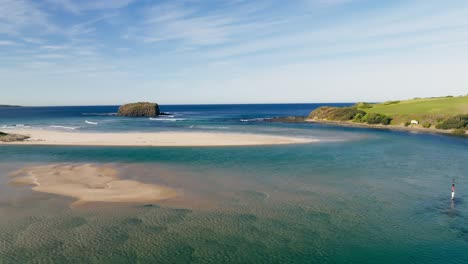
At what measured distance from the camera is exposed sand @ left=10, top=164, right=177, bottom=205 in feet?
90.8

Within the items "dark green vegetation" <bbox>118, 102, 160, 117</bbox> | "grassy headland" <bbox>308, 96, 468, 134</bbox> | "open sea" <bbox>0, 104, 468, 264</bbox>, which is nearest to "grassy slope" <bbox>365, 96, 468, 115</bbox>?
"grassy headland" <bbox>308, 96, 468, 134</bbox>

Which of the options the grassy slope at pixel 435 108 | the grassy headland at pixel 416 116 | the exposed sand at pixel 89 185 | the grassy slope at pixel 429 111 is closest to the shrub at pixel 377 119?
the grassy headland at pixel 416 116

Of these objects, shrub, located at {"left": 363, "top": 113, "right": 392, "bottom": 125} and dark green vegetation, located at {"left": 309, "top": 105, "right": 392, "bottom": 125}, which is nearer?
shrub, located at {"left": 363, "top": 113, "right": 392, "bottom": 125}

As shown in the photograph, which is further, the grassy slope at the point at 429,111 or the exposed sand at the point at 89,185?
the grassy slope at the point at 429,111

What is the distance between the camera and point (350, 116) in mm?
110500

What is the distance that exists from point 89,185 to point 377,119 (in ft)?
284

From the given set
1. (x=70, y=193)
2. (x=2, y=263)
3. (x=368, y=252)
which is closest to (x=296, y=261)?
(x=368, y=252)

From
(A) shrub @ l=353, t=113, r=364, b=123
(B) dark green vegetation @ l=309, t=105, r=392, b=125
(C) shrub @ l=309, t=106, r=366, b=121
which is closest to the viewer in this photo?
(B) dark green vegetation @ l=309, t=105, r=392, b=125

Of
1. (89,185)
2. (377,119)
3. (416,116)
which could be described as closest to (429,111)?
(416,116)

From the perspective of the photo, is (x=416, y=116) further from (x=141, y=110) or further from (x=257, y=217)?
(x=141, y=110)

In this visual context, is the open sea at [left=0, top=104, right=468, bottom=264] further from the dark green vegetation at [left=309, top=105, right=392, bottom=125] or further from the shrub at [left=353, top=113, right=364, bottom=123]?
the shrub at [left=353, top=113, right=364, bottom=123]

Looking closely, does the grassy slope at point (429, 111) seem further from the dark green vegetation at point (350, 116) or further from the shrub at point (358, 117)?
the shrub at point (358, 117)

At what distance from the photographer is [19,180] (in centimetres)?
3300

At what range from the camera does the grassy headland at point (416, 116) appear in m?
78.0
